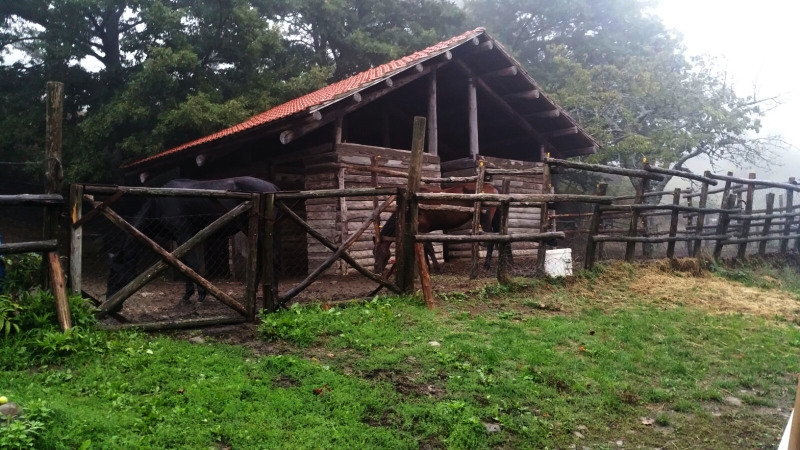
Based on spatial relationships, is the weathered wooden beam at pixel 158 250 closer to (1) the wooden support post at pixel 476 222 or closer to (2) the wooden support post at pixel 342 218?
(1) the wooden support post at pixel 476 222

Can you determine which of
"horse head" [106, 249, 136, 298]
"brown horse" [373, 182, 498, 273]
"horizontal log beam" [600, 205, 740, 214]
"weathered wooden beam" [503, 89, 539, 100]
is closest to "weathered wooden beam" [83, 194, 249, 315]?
"horse head" [106, 249, 136, 298]

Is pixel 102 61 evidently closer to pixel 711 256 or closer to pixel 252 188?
pixel 252 188

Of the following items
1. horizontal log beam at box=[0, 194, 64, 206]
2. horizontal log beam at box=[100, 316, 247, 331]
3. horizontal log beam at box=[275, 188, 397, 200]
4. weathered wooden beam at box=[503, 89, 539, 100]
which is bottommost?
horizontal log beam at box=[100, 316, 247, 331]

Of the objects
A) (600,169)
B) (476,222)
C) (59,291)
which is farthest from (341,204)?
(59,291)

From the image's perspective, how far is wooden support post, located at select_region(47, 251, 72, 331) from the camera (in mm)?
4254

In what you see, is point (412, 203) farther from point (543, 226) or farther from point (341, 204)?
point (341, 204)

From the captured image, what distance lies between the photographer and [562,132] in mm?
14016

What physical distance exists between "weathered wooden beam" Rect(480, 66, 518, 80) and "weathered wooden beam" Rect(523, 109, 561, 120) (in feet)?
5.38

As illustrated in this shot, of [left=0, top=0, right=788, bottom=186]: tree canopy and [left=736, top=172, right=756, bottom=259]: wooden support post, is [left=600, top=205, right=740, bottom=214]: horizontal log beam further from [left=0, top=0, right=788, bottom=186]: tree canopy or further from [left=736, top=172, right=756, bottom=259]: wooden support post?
[left=0, top=0, right=788, bottom=186]: tree canopy

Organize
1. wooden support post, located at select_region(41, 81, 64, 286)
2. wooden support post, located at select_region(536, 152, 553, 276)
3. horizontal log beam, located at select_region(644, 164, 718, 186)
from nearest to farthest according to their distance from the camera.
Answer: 1. wooden support post, located at select_region(41, 81, 64, 286)
2. wooden support post, located at select_region(536, 152, 553, 276)
3. horizontal log beam, located at select_region(644, 164, 718, 186)

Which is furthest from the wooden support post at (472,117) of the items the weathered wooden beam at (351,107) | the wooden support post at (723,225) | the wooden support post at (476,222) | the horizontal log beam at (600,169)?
the wooden support post at (723,225)

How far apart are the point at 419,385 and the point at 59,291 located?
3.01 m

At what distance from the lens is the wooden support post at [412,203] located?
19.9 feet

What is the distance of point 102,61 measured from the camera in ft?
50.9
